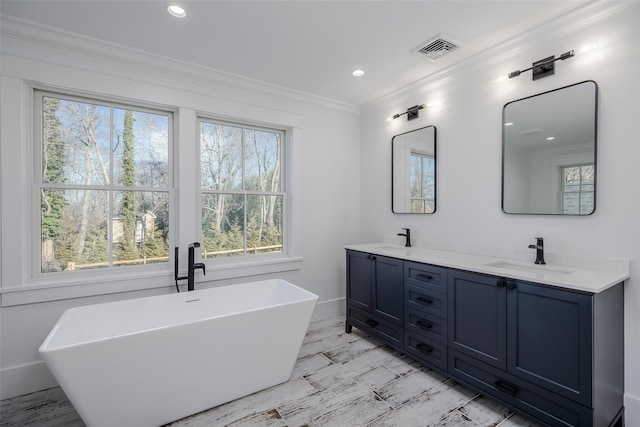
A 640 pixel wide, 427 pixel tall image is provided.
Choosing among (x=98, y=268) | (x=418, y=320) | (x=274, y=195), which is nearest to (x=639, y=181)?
(x=418, y=320)

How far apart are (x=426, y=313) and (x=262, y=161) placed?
2.20 meters

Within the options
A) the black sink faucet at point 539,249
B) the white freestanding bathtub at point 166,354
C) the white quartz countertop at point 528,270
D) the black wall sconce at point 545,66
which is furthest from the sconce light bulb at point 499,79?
the white freestanding bathtub at point 166,354

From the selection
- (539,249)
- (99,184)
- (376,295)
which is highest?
(99,184)

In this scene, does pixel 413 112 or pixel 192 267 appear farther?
pixel 413 112

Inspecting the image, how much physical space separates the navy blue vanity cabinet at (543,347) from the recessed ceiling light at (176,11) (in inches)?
99.9

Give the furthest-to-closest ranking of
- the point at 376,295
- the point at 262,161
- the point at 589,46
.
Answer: the point at 262,161 → the point at 376,295 → the point at 589,46

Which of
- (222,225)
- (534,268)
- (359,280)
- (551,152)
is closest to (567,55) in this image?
(551,152)

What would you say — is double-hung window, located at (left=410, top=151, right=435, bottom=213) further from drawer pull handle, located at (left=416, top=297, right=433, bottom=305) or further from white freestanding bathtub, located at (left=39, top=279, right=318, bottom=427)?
white freestanding bathtub, located at (left=39, top=279, right=318, bottom=427)

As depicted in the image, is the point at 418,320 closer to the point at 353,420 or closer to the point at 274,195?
the point at 353,420

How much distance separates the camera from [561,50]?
2037 mm

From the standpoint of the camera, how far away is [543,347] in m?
1.70

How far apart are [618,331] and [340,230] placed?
249cm

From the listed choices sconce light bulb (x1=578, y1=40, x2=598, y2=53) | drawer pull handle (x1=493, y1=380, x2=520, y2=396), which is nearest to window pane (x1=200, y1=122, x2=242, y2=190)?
drawer pull handle (x1=493, y1=380, x2=520, y2=396)

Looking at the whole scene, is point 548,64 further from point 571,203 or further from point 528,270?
point 528,270
